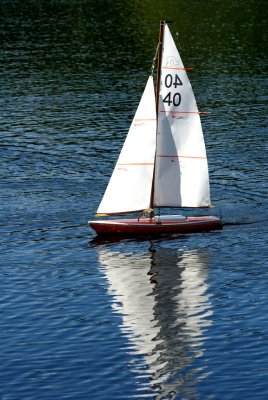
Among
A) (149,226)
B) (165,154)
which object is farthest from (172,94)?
(149,226)

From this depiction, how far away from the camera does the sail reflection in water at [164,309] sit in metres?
65.3

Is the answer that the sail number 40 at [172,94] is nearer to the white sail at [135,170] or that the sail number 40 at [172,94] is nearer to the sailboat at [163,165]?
the sailboat at [163,165]

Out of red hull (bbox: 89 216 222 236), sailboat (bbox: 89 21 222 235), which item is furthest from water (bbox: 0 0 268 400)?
sailboat (bbox: 89 21 222 235)

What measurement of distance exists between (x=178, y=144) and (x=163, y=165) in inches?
84.5

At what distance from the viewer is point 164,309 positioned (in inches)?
2960

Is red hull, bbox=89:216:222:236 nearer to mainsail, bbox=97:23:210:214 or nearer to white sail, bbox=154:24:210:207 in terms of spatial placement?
mainsail, bbox=97:23:210:214

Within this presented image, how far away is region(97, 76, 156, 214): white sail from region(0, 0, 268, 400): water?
329cm

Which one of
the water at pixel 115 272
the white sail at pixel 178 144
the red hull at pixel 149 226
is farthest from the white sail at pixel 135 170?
the water at pixel 115 272

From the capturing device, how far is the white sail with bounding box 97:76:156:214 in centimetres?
8831

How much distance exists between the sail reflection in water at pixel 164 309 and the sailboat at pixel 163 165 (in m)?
3.98

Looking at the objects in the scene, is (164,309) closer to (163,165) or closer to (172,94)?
(163,165)

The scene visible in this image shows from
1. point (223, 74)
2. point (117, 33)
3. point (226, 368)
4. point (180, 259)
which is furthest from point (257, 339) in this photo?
point (117, 33)

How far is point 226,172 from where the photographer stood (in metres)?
109

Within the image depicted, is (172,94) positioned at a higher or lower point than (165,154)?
higher
